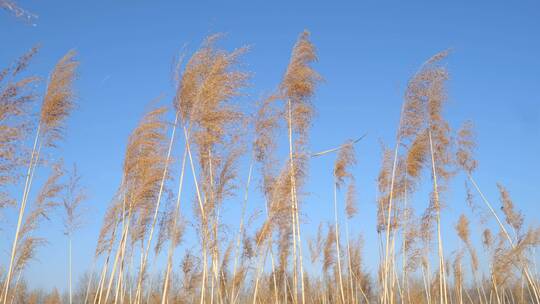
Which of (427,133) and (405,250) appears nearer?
(427,133)

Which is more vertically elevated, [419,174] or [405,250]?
[419,174]

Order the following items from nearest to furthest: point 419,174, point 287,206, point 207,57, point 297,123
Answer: point 207,57, point 287,206, point 297,123, point 419,174

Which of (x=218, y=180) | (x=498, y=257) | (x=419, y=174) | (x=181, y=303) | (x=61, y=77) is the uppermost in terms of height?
(x=61, y=77)

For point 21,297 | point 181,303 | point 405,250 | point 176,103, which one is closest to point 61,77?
point 176,103

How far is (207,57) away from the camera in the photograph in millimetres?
5715

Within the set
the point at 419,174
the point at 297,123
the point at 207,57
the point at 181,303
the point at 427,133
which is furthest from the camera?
the point at 181,303

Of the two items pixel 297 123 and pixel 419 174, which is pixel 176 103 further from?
pixel 419 174

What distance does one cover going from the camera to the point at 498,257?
7.73 metres

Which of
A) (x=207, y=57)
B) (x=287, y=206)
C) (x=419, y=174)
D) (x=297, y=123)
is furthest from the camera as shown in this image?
(x=419, y=174)

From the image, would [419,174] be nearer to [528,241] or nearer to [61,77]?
[528,241]

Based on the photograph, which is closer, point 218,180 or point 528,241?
point 218,180

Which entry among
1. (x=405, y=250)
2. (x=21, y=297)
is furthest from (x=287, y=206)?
(x=21, y=297)

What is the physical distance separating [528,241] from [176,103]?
20.1 feet

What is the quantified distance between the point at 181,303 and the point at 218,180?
4.41 m
